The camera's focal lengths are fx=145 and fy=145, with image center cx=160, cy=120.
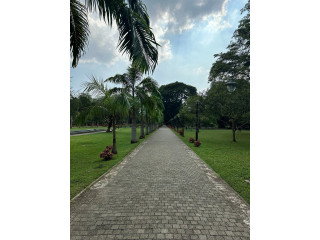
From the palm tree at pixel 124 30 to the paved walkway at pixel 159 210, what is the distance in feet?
11.5

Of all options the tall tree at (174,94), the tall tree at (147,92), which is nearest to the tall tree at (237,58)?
the tall tree at (147,92)

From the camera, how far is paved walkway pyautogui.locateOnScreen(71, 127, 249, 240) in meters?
2.56

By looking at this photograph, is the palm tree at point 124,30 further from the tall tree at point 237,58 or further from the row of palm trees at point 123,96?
the tall tree at point 237,58

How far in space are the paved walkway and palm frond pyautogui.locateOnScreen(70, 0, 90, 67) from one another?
3959mm

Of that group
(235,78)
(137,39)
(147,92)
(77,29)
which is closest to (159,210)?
(137,39)

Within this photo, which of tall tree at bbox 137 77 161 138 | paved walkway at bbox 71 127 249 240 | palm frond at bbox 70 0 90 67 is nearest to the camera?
paved walkway at bbox 71 127 249 240

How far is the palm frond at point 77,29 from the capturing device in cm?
369

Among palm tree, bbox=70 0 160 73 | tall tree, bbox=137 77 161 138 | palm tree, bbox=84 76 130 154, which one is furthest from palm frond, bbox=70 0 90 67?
tall tree, bbox=137 77 161 138

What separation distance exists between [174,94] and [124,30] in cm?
5299

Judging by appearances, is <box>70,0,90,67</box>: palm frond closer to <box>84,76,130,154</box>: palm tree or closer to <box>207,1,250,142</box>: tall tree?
<box>84,76,130,154</box>: palm tree

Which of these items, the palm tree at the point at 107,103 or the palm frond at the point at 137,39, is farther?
the palm tree at the point at 107,103

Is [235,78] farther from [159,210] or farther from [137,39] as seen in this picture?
[159,210]

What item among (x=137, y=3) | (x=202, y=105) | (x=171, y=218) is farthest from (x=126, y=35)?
(x=202, y=105)

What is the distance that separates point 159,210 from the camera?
316cm
